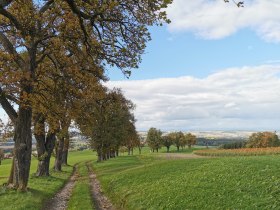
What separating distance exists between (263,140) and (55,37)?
11691 centimetres

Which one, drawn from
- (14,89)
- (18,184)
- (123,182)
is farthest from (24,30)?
(123,182)

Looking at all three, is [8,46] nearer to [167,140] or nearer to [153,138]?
[153,138]

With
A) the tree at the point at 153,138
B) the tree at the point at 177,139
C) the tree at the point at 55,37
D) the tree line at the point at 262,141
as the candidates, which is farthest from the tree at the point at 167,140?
the tree at the point at 55,37

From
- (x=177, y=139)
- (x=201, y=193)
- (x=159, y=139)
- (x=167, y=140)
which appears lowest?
(x=201, y=193)

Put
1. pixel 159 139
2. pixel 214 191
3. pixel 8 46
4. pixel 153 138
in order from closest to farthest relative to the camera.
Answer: pixel 214 191, pixel 8 46, pixel 153 138, pixel 159 139

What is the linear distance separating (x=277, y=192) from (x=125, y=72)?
35.2 ft

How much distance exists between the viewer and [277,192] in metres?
15.2

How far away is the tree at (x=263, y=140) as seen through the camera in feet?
423

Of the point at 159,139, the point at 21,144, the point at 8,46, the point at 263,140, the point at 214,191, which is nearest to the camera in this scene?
the point at 214,191

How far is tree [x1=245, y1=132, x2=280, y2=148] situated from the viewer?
129 metres

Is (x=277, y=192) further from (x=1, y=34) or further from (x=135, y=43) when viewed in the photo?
(x=1, y=34)

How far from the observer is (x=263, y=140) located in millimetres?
130750

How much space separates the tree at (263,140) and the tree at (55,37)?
366 feet

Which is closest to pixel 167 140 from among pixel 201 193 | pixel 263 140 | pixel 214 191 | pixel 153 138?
pixel 153 138
